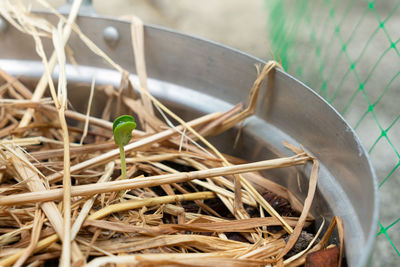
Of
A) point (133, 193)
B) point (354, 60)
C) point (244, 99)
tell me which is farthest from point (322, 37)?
point (133, 193)

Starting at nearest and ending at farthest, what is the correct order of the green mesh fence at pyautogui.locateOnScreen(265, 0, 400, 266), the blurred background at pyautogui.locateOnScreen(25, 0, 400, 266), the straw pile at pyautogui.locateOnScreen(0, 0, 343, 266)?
the straw pile at pyautogui.locateOnScreen(0, 0, 343, 266), the green mesh fence at pyautogui.locateOnScreen(265, 0, 400, 266), the blurred background at pyautogui.locateOnScreen(25, 0, 400, 266)

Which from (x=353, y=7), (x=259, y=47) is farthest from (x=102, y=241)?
(x=353, y=7)

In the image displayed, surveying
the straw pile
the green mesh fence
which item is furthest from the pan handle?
the green mesh fence

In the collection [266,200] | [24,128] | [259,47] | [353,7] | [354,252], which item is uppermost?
[353,7]

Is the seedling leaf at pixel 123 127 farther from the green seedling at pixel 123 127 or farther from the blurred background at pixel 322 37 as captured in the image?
the blurred background at pixel 322 37

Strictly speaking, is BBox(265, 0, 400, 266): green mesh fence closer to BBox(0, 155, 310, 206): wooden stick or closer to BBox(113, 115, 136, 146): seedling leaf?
BBox(0, 155, 310, 206): wooden stick

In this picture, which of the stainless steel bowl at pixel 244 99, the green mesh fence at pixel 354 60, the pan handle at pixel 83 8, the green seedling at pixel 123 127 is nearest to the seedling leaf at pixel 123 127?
the green seedling at pixel 123 127

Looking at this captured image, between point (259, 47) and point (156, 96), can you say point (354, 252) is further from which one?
point (259, 47)
